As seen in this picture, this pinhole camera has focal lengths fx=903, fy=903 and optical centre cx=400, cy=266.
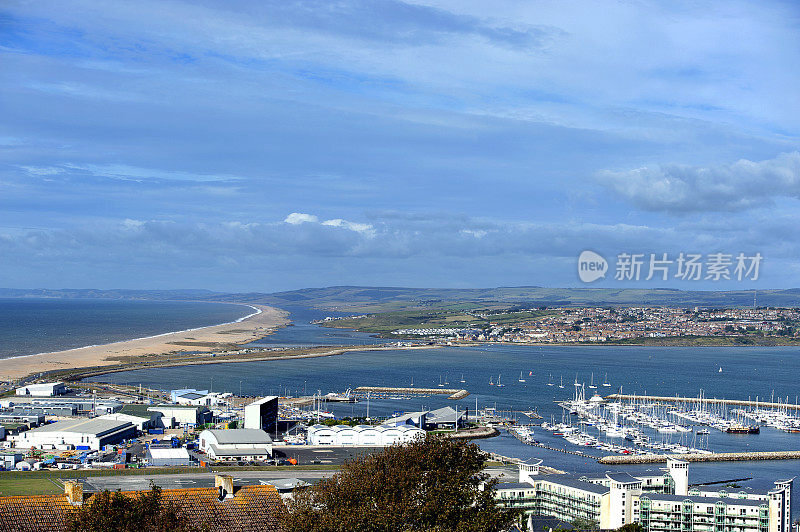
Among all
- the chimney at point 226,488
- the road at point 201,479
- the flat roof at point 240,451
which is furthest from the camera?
the flat roof at point 240,451

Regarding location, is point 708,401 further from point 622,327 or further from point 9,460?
point 622,327

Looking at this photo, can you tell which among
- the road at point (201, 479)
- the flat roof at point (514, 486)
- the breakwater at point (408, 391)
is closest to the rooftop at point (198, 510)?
the road at point (201, 479)

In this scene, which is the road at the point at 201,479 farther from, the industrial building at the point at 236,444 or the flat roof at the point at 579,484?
the industrial building at the point at 236,444

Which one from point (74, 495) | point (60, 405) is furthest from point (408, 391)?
point (74, 495)

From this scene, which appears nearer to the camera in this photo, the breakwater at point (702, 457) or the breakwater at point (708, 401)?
the breakwater at point (702, 457)

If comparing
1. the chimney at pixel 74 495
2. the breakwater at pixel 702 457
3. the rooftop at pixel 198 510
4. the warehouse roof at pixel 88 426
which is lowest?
the breakwater at pixel 702 457

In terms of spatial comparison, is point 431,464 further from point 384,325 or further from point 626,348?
point 384,325
